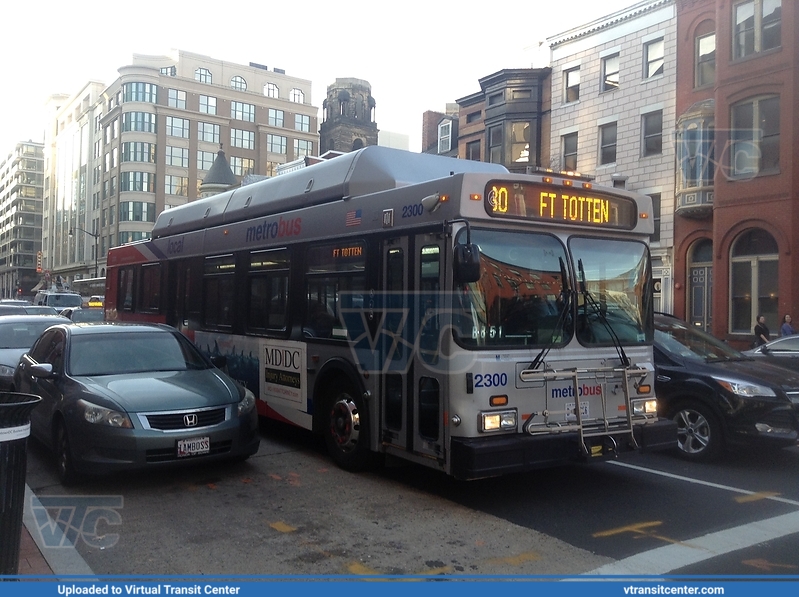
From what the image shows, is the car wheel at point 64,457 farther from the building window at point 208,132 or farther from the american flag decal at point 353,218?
the building window at point 208,132

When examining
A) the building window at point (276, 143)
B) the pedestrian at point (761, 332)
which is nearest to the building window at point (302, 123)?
the building window at point (276, 143)

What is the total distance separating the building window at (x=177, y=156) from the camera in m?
73.2

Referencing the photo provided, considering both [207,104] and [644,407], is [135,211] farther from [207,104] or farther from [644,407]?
[644,407]

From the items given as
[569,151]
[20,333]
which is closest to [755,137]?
[569,151]

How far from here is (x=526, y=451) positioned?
245 inches

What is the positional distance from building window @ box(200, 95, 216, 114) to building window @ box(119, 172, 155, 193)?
9.29 m

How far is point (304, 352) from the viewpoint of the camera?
8508mm

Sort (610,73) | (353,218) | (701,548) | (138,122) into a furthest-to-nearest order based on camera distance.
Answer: (138,122)
(610,73)
(353,218)
(701,548)

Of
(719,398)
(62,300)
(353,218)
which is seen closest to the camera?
(353,218)

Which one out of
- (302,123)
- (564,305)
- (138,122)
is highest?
(302,123)

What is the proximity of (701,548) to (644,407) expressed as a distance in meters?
1.87

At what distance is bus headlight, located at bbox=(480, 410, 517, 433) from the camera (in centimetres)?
618

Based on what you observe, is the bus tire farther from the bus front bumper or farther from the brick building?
the brick building

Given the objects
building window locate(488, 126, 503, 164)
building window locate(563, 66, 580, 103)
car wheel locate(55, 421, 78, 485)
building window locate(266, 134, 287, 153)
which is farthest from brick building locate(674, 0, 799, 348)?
building window locate(266, 134, 287, 153)
